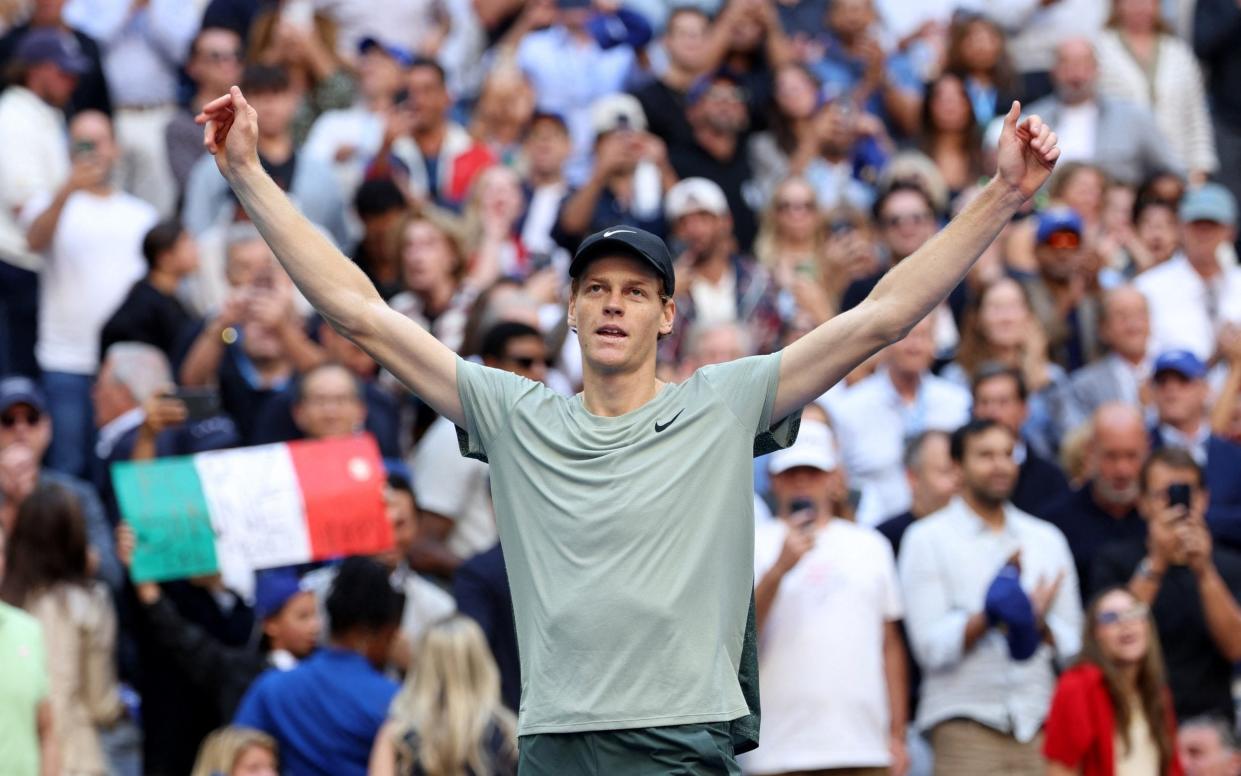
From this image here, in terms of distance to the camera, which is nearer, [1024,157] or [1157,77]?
[1024,157]

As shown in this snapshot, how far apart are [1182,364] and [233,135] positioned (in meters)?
7.08

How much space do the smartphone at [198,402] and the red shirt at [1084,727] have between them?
4.03 meters

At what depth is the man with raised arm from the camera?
4812 millimetres

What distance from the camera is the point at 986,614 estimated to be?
30.8 ft

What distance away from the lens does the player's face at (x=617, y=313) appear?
5012 millimetres

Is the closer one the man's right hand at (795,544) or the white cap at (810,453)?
the man's right hand at (795,544)

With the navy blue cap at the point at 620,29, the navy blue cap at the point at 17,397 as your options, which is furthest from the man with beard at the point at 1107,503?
the navy blue cap at the point at 620,29

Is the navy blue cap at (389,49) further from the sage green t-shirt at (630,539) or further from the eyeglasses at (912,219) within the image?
the sage green t-shirt at (630,539)

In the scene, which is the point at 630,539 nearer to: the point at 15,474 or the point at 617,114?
the point at 15,474

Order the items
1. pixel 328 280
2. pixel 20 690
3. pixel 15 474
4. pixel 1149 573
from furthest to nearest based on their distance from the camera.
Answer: pixel 15 474 < pixel 1149 573 < pixel 20 690 < pixel 328 280

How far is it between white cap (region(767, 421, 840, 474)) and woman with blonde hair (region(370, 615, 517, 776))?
1709mm

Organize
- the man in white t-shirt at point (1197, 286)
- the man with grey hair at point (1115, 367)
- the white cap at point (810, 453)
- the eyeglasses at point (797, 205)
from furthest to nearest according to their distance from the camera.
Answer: the eyeglasses at point (797, 205) < the man in white t-shirt at point (1197, 286) < the man with grey hair at point (1115, 367) < the white cap at point (810, 453)

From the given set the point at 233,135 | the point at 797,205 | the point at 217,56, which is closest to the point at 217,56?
the point at 217,56

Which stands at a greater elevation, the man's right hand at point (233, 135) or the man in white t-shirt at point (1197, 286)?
the man in white t-shirt at point (1197, 286)
